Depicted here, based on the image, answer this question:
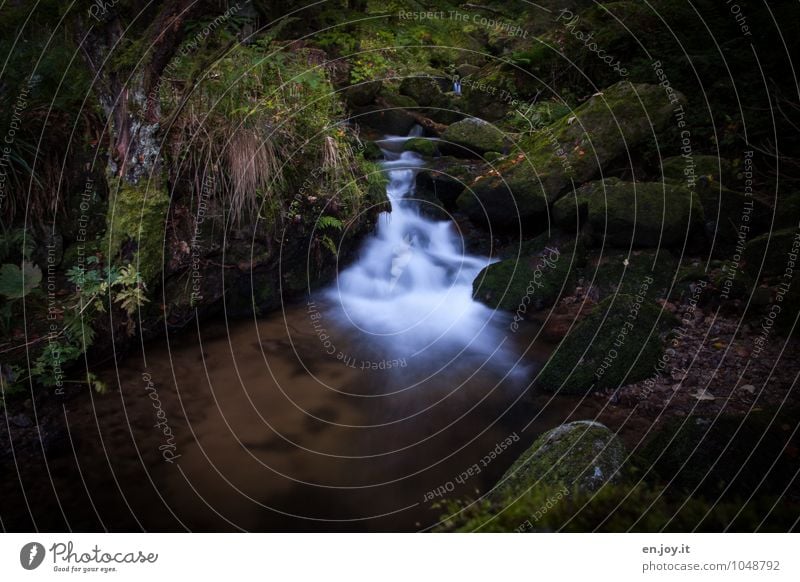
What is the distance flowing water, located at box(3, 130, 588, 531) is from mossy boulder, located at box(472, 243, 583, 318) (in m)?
0.29

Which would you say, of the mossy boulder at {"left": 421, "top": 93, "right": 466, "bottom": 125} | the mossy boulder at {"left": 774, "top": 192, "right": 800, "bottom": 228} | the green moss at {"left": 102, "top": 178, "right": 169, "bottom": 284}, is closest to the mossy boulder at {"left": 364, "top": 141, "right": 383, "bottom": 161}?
the mossy boulder at {"left": 421, "top": 93, "right": 466, "bottom": 125}

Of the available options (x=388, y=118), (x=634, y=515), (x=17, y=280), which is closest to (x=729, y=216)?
(x=634, y=515)

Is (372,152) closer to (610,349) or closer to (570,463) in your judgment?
(610,349)

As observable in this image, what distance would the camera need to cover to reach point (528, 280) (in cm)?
669

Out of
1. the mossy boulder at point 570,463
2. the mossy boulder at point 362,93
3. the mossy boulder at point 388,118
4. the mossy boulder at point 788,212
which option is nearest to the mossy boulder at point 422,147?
the mossy boulder at point 388,118

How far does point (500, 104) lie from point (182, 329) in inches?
393

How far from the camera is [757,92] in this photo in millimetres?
7211

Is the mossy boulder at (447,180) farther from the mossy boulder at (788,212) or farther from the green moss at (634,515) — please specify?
the green moss at (634,515)

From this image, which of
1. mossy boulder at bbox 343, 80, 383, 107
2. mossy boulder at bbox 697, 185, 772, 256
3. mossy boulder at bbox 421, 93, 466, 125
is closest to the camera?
mossy boulder at bbox 697, 185, 772, 256

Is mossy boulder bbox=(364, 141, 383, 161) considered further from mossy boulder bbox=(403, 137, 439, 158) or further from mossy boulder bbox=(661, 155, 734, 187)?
mossy boulder bbox=(661, 155, 734, 187)

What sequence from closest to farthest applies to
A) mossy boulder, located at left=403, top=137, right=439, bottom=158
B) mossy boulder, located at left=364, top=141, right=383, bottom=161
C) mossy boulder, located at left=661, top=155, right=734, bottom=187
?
mossy boulder, located at left=661, top=155, right=734, bottom=187
mossy boulder, located at left=364, top=141, right=383, bottom=161
mossy boulder, located at left=403, top=137, right=439, bottom=158

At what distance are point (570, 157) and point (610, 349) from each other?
172 inches

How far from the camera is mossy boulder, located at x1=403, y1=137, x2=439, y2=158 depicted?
1048 cm
